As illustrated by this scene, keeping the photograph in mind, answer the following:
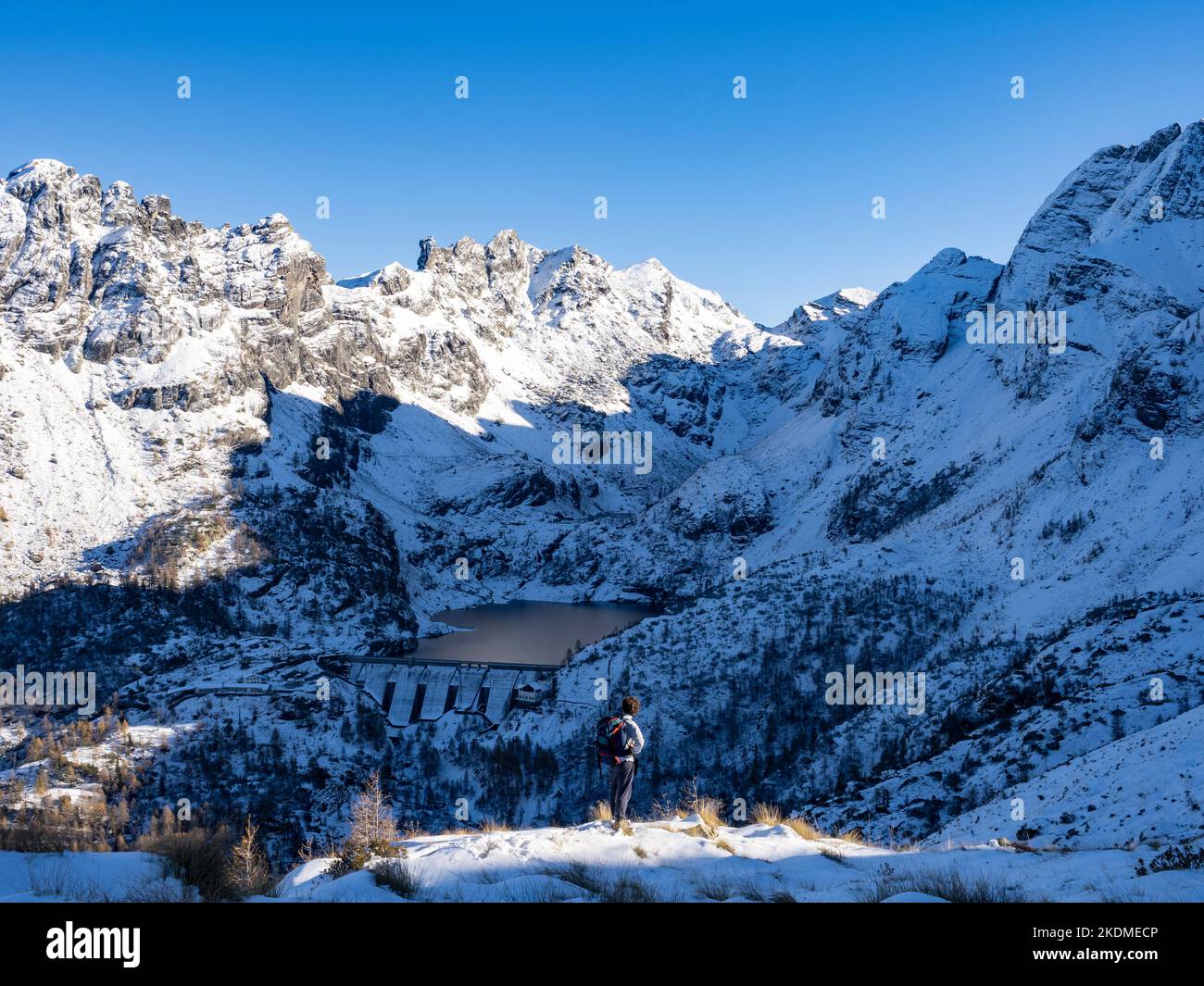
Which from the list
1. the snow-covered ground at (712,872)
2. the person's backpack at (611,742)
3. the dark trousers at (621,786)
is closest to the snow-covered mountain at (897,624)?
the snow-covered ground at (712,872)

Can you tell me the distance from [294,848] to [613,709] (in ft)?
118

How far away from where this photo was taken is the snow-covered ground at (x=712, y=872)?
11.0 m

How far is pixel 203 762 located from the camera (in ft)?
313

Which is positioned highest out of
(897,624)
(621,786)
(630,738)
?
(630,738)

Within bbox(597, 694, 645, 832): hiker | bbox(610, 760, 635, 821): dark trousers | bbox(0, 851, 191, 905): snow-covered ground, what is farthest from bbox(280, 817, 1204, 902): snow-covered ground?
bbox(0, 851, 191, 905): snow-covered ground

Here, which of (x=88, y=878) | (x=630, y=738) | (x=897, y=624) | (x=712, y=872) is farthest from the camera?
(x=897, y=624)

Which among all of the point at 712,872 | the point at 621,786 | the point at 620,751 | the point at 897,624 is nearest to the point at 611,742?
the point at 620,751

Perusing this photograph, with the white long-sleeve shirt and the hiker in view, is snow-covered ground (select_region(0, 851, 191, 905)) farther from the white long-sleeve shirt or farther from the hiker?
the white long-sleeve shirt

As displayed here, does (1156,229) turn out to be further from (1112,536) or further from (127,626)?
(127,626)

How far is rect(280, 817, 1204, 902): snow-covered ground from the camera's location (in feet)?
36.2

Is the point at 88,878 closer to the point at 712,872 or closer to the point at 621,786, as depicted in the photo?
the point at 712,872

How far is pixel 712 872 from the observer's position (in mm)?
13570

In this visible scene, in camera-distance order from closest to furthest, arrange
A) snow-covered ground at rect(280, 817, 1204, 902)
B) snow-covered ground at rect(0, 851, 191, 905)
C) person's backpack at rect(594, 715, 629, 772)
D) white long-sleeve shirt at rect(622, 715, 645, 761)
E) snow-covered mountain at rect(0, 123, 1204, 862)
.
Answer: snow-covered ground at rect(0, 851, 191, 905), snow-covered ground at rect(280, 817, 1204, 902), white long-sleeve shirt at rect(622, 715, 645, 761), person's backpack at rect(594, 715, 629, 772), snow-covered mountain at rect(0, 123, 1204, 862)

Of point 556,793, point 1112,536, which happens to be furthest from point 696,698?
point 1112,536
